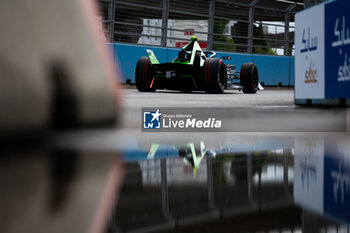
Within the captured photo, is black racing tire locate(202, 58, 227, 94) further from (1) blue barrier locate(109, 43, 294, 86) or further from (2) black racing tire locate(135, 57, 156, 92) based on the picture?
(1) blue barrier locate(109, 43, 294, 86)

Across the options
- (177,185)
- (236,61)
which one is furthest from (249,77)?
(177,185)

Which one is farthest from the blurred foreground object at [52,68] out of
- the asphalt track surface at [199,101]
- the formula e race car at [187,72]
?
the formula e race car at [187,72]

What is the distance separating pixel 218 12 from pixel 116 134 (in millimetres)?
16650

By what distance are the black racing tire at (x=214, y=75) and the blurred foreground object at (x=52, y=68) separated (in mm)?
5857

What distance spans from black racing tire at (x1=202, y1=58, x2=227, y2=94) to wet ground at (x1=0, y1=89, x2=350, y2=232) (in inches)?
264

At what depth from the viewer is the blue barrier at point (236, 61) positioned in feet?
57.1

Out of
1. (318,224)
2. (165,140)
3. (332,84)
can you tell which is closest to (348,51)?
(332,84)

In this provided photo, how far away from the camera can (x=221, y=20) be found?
2031 cm

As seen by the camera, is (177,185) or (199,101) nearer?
(177,185)

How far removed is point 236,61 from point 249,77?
661cm

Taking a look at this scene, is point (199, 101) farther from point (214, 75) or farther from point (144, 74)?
point (144, 74)

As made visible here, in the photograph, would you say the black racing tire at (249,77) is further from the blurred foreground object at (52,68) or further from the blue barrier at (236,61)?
the blurred foreground object at (52,68)

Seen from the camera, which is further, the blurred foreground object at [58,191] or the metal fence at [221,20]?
the metal fence at [221,20]

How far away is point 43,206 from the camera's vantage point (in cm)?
187
